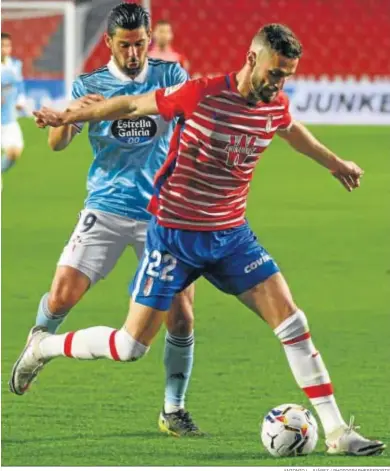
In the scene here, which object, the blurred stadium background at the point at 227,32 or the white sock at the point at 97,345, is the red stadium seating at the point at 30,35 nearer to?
the blurred stadium background at the point at 227,32

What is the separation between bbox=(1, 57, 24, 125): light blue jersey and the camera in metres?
18.0

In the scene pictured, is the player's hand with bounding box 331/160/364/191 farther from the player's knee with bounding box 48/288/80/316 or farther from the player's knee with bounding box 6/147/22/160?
the player's knee with bounding box 6/147/22/160

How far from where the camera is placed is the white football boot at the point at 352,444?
6.77m

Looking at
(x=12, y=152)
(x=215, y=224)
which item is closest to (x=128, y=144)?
(x=215, y=224)

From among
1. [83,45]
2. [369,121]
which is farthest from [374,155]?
[83,45]

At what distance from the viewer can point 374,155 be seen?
2222cm

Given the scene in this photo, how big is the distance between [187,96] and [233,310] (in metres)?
5.00

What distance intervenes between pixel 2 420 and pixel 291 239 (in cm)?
778

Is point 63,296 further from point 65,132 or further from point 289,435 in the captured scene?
point 289,435

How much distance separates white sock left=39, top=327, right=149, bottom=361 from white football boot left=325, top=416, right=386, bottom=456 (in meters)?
0.95

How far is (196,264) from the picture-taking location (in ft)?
22.7

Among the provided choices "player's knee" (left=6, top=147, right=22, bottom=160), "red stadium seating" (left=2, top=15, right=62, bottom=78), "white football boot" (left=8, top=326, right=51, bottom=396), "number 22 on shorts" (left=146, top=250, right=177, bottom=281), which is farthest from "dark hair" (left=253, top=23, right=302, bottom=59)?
"red stadium seating" (left=2, top=15, right=62, bottom=78)

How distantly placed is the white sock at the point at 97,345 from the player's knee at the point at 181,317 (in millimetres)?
511

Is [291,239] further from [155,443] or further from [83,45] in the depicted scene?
[83,45]
